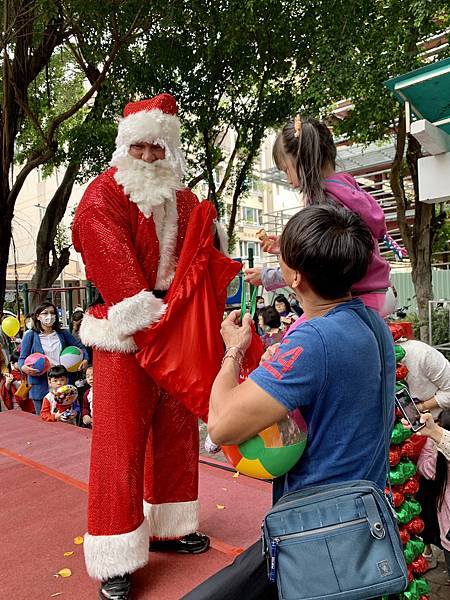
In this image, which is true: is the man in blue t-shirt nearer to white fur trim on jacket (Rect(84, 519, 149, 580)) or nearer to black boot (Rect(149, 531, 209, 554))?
white fur trim on jacket (Rect(84, 519, 149, 580))

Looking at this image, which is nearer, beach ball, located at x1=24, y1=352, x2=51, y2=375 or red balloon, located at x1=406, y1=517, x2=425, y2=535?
red balloon, located at x1=406, y1=517, x2=425, y2=535

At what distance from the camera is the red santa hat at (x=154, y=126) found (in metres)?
2.08

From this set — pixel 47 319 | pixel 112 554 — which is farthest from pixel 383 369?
pixel 47 319

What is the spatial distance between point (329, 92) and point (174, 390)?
5296 mm

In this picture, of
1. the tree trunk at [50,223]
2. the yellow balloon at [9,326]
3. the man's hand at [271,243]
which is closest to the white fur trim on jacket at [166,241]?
the man's hand at [271,243]

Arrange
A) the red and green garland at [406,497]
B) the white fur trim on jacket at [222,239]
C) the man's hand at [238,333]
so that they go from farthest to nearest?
the white fur trim on jacket at [222,239] → the red and green garland at [406,497] → the man's hand at [238,333]

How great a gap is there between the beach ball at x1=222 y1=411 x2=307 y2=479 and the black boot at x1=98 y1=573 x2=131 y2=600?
3.62 feet

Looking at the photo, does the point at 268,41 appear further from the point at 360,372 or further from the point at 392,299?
the point at 360,372

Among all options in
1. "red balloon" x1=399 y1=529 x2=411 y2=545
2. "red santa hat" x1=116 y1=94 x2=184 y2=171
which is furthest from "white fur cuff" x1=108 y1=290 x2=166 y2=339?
"red balloon" x1=399 y1=529 x2=411 y2=545

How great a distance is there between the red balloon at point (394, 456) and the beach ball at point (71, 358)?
348 cm

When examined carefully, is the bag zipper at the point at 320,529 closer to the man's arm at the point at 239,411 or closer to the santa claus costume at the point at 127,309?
the man's arm at the point at 239,411

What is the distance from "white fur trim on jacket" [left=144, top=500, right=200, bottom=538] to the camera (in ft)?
7.39

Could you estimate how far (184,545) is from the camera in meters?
2.30

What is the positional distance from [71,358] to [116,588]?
3.20 m
